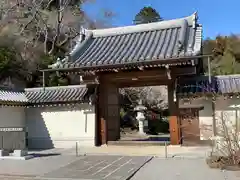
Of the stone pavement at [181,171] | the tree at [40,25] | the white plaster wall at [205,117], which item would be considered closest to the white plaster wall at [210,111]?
the white plaster wall at [205,117]

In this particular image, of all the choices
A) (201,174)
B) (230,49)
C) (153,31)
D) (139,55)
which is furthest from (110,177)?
(230,49)

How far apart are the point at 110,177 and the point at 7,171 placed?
347cm

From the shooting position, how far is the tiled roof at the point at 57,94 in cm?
1612

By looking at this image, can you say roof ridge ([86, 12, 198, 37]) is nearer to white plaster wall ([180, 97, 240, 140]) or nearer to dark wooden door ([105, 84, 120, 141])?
dark wooden door ([105, 84, 120, 141])

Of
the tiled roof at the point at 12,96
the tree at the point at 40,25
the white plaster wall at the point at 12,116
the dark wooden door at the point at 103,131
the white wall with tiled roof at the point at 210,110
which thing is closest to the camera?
the white wall with tiled roof at the point at 210,110

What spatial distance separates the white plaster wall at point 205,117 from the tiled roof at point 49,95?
548 cm

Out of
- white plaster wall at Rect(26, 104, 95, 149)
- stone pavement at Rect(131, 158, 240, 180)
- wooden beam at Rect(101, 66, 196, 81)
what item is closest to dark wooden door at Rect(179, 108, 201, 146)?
wooden beam at Rect(101, 66, 196, 81)

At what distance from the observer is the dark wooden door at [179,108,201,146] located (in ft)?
48.2

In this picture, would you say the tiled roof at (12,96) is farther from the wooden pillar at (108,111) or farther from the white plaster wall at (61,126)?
the wooden pillar at (108,111)

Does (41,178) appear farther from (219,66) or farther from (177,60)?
(219,66)

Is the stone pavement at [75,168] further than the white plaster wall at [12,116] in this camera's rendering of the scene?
No

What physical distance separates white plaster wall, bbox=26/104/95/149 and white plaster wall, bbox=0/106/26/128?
38 cm

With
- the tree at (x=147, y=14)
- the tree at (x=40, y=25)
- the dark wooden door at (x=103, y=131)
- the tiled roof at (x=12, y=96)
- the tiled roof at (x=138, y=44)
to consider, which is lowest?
the dark wooden door at (x=103, y=131)

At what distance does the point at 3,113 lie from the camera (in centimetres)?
1566
